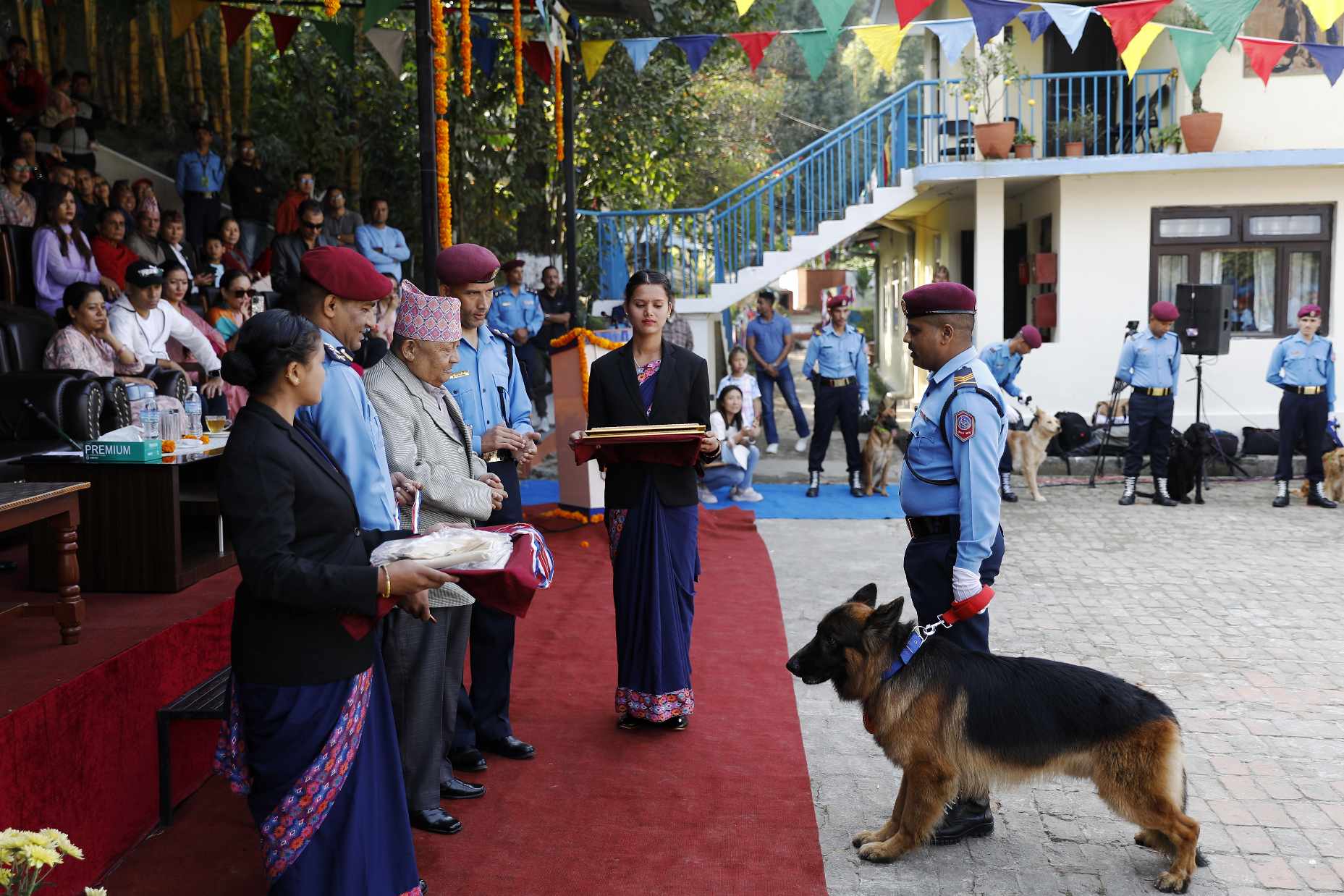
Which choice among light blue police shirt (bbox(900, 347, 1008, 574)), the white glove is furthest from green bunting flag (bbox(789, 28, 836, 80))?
the white glove

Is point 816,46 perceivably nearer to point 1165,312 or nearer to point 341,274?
point 1165,312

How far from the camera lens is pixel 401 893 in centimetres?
322

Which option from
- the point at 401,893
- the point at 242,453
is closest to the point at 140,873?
the point at 401,893

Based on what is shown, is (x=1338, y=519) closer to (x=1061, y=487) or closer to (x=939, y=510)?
(x=1061, y=487)

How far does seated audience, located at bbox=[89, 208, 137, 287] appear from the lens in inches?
374

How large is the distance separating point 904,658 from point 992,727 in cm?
34

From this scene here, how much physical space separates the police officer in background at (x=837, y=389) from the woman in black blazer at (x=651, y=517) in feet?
21.8

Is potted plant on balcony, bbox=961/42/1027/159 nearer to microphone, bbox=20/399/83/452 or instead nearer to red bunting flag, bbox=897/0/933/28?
red bunting flag, bbox=897/0/933/28

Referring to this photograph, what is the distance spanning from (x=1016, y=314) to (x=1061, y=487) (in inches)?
217

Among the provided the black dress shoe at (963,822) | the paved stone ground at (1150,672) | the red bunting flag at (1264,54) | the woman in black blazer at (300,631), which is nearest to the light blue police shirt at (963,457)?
the black dress shoe at (963,822)

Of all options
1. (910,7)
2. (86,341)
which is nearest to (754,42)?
(910,7)

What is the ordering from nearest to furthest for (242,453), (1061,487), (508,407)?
1. (242,453)
2. (508,407)
3. (1061,487)

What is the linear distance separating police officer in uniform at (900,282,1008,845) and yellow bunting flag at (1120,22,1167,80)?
24.1 feet

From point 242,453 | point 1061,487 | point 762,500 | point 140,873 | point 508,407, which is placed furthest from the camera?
point 1061,487
